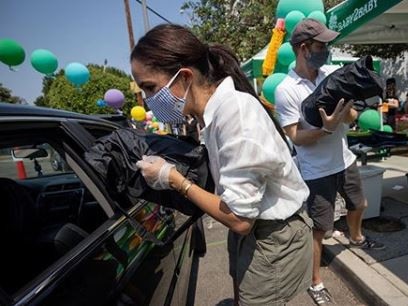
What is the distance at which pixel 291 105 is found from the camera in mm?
2404

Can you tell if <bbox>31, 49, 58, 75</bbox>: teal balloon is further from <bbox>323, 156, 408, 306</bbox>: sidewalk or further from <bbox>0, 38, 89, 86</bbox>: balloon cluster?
<bbox>323, 156, 408, 306</bbox>: sidewalk

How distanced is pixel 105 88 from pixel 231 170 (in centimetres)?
2521

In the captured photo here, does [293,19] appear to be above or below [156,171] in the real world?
above

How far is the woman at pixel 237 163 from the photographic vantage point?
1182 mm

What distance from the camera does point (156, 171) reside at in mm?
1300

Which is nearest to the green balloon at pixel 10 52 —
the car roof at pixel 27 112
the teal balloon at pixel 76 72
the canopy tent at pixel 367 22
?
the teal balloon at pixel 76 72

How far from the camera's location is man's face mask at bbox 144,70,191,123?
137 cm

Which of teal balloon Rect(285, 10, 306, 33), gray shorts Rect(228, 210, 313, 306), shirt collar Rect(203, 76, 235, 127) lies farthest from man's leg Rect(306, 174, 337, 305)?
teal balloon Rect(285, 10, 306, 33)

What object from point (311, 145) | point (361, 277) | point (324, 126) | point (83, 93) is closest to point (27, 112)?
point (324, 126)

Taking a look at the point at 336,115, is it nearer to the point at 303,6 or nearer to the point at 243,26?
the point at 303,6

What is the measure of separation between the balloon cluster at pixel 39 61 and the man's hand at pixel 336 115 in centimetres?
506

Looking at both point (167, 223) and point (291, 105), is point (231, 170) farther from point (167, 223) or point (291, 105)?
point (291, 105)

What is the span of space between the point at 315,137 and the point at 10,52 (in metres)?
4.98

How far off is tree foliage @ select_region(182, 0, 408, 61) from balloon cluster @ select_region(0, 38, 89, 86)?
258 inches
